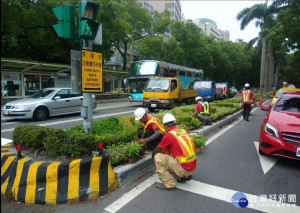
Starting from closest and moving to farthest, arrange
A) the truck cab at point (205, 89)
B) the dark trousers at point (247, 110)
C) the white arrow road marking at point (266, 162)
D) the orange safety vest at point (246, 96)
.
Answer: the white arrow road marking at point (266, 162) < the orange safety vest at point (246, 96) < the dark trousers at point (247, 110) < the truck cab at point (205, 89)

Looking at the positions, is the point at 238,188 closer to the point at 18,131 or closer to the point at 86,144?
the point at 86,144

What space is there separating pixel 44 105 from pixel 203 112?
7.34m

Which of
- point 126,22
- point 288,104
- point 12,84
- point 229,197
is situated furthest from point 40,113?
point 126,22

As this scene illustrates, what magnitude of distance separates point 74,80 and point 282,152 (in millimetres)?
4299

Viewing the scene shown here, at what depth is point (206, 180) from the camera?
3918 millimetres

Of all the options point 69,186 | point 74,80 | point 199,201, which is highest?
point 74,80

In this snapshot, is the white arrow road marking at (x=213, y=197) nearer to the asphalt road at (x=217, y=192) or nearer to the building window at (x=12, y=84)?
the asphalt road at (x=217, y=192)

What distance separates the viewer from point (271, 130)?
4.62 meters

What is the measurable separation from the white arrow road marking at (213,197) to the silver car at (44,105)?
8030 millimetres

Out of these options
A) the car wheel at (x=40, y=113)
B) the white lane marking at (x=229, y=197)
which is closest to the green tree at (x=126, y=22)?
the car wheel at (x=40, y=113)

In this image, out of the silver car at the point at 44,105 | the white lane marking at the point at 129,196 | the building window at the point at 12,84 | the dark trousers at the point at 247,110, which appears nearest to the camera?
the white lane marking at the point at 129,196

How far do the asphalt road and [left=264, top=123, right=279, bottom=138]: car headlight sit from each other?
2.25ft

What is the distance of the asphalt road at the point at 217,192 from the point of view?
3012mm

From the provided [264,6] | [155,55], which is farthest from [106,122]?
[264,6]
